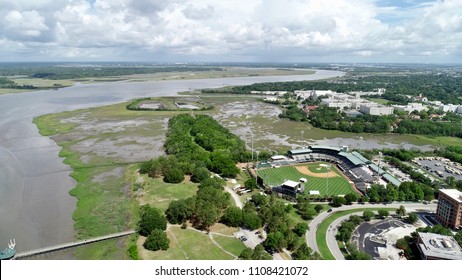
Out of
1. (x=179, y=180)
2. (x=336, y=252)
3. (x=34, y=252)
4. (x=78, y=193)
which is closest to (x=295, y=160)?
(x=179, y=180)

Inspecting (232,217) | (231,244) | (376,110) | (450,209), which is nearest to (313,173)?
(450,209)

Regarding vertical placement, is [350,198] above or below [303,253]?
above

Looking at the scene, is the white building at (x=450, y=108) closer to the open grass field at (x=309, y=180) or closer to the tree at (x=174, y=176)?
the open grass field at (x=309, y=180)

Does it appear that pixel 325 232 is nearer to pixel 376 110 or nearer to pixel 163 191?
pixel 163 191

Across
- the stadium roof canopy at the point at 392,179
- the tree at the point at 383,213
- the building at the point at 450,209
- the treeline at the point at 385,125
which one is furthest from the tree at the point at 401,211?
the treeline at the point at 385,125

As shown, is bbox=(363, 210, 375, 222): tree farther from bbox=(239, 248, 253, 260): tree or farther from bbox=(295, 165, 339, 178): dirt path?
bbox=(239, 248, 253, 260): tree

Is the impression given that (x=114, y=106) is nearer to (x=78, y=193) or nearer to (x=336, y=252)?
(x=78, y=193)
